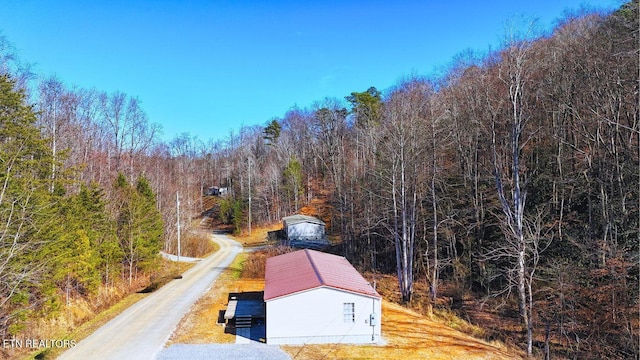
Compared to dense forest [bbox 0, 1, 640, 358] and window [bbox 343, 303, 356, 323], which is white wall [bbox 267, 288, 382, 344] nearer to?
window [bbox 343, 303, 356, 323]

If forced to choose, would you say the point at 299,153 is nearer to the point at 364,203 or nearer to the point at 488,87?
the point at 364,203

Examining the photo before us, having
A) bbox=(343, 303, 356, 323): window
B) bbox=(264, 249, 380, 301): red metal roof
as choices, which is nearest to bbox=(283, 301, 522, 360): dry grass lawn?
bbox=(343, 303, 356, 323): window

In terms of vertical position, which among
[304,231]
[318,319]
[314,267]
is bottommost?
[318,319]

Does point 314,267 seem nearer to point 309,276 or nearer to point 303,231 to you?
point 309,276

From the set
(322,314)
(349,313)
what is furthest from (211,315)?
(349,313)

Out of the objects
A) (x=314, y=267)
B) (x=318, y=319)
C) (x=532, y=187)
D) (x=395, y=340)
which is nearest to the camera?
(x=318, y=319)

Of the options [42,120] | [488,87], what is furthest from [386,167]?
[42,120]

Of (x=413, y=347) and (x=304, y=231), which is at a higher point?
(x=304, y=231)
